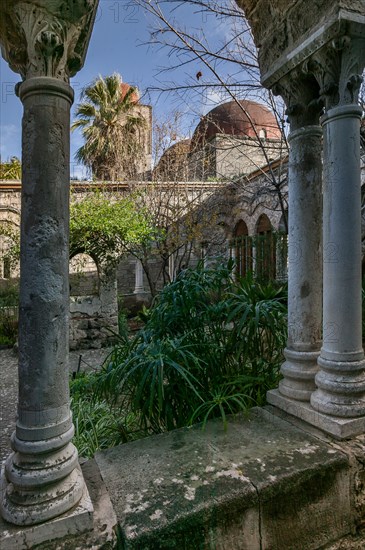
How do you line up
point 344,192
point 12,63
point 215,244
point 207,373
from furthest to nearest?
1. point 215,244
2. point 207,373
3. point 344,192
4. point 12,63

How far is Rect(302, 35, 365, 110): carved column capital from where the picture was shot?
1.84m

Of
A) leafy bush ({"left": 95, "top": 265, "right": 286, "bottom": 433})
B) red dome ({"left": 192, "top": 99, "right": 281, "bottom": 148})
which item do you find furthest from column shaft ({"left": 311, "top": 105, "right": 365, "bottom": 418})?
red dome ({"left": 192, "top": 99, "right": 281, "bottom": 148})

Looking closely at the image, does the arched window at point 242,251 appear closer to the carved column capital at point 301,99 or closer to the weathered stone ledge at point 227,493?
the carved column capital at point 301,99

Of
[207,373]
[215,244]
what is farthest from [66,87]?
[215,244]

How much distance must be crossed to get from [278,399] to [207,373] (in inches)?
19.7

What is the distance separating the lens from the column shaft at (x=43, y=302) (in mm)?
1311

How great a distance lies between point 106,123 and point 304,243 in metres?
13.0

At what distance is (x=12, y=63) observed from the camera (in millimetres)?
1473

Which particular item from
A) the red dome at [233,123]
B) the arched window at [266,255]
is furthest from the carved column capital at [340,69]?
the red dome at [233,123]

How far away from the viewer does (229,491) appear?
4.52ft

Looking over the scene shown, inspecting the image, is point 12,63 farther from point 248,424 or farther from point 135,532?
point 248,424

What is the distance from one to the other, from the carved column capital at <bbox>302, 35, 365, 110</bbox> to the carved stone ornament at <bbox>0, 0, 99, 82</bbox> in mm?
1199

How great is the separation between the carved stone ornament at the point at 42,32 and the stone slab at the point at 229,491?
168cm

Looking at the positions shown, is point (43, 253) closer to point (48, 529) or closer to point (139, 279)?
point (48, 529)
